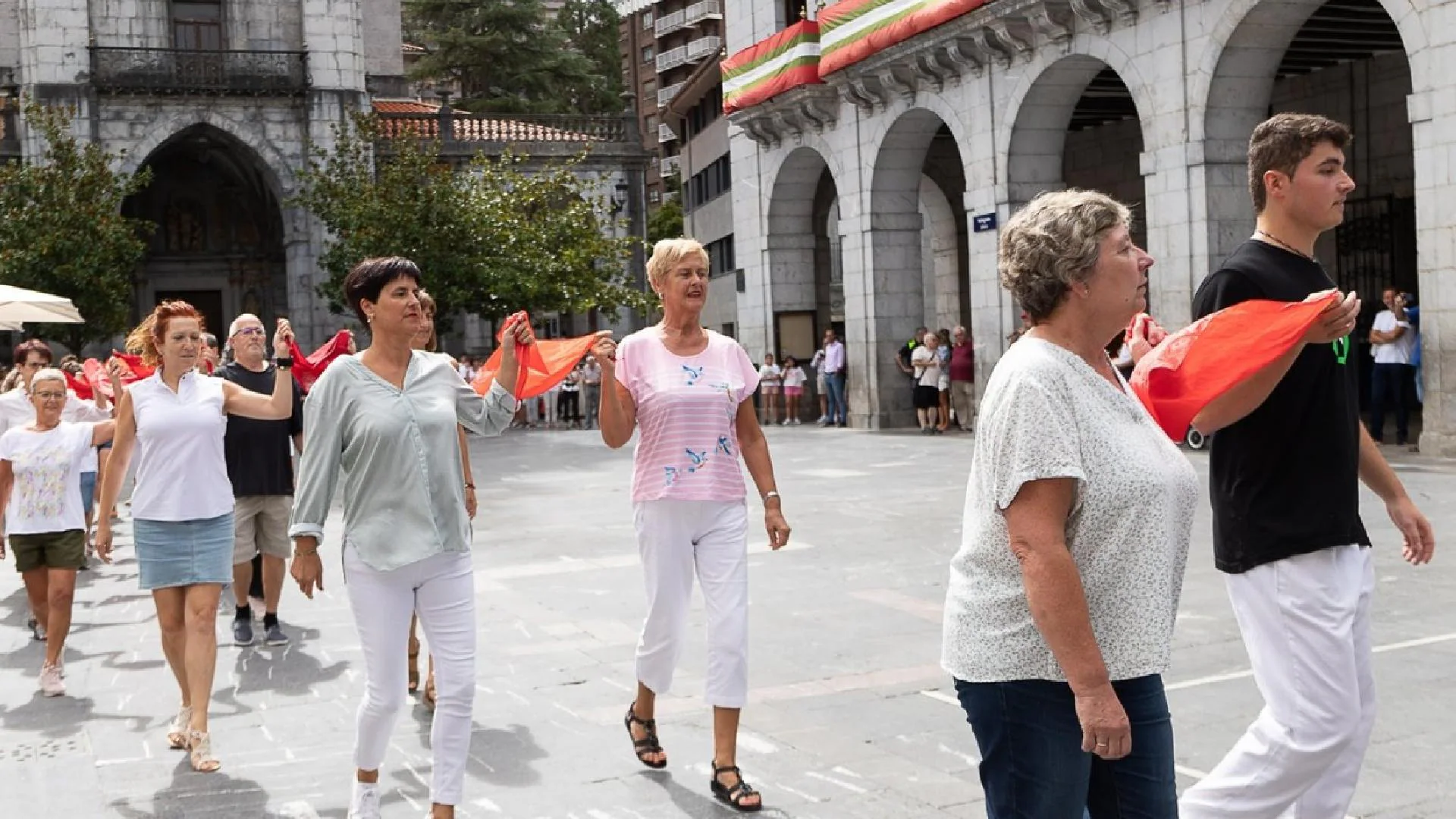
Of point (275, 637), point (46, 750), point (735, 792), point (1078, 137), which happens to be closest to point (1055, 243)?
point (735, 792)

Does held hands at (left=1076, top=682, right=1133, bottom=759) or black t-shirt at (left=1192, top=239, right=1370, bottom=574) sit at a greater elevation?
black t-shirt at (left=1192, top=239, right=1370, bottom=574)

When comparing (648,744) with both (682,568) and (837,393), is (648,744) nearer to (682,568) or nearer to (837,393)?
(682,568)

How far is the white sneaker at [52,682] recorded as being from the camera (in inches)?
315

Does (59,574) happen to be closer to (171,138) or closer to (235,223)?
(171,138)

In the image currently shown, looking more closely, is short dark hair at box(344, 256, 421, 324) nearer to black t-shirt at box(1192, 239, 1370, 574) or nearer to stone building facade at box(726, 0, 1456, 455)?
black t-shirt at box(1192, 239, 1370, 574)

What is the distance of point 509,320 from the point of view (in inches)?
218

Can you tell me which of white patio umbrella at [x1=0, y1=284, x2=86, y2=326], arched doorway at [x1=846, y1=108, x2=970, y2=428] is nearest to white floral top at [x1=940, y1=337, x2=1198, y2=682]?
white patio umbrella at [x1=0, y1=284, x2=86, y2=326]

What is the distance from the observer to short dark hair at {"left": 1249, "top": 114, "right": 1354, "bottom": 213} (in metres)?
4.07

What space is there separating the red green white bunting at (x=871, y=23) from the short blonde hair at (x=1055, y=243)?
20.7 m

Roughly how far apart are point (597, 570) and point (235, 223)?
3615 centimetres

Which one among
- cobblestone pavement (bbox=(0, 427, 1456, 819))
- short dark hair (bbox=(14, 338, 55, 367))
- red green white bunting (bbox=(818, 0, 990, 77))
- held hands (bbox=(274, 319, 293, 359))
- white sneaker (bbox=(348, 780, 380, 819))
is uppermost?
red green white bunting (bbox=(818, 0, 990, 77))

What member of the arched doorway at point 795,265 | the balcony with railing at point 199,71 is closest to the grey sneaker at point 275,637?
the arched doorway at point 795,265

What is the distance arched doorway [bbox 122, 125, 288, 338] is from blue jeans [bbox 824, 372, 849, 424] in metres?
20.0

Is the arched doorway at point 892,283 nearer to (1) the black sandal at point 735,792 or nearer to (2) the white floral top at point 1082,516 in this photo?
(1) the black sandal at point 735,792
